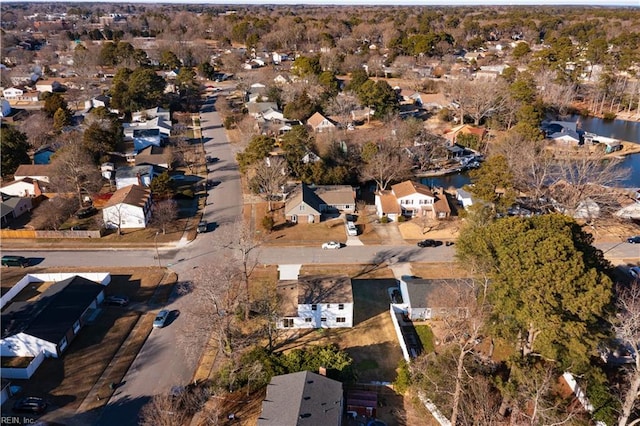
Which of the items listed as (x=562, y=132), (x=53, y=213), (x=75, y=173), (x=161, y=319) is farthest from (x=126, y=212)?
(x=562, y=132)

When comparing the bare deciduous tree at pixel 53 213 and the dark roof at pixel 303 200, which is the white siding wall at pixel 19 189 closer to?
the bare deciduous tree at pixel 53 213

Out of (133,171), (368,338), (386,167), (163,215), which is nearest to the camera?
(368,338)

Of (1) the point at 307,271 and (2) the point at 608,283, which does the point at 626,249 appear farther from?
(1) the point at 307,271

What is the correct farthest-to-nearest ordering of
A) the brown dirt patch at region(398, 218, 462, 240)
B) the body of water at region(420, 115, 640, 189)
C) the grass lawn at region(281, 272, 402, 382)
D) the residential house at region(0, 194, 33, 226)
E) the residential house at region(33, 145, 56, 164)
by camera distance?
the body of water at region(420, 115, 640, 189)
the residential house at region(33, 145, 56, 164)
the residential house at region(0, 194, 33, 226)
the brown dirt patch at region(398, 218, 462, 240)
the grass lawn at region(281, 272, 402, 382)

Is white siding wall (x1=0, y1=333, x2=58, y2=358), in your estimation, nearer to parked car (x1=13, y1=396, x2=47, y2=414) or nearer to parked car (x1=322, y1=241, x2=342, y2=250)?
parked car (x1=13, y1=396, x2=47, y2=414)

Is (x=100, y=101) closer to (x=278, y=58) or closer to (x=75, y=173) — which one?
(x=75, y=173)

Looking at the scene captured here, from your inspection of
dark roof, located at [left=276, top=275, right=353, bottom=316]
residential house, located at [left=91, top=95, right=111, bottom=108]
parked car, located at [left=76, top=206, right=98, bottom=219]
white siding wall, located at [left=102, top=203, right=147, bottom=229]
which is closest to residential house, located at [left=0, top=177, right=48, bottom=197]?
parked car, located at [left=76, top=206, right=98, bottom=219]
